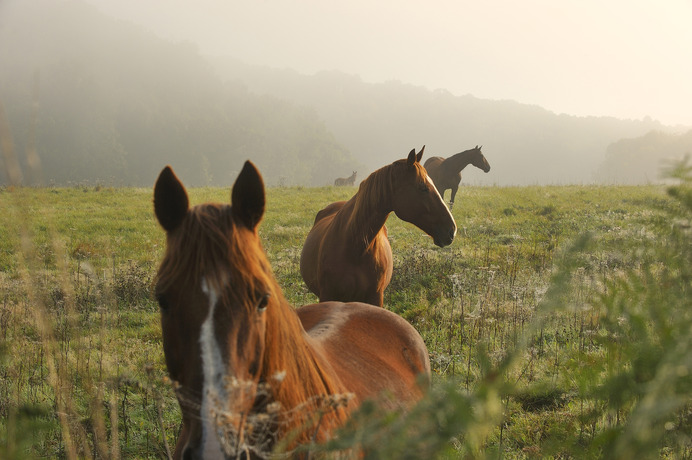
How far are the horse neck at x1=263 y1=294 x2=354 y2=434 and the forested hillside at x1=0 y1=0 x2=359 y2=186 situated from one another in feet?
338

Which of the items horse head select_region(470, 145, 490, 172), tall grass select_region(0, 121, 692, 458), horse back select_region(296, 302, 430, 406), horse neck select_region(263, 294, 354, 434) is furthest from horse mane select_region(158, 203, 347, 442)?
horse head select_region(470, 145, 490, 172)

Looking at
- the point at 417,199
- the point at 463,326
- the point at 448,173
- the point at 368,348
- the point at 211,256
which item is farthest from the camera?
the point at 448,173

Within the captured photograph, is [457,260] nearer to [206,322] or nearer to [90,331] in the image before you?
[90,331]

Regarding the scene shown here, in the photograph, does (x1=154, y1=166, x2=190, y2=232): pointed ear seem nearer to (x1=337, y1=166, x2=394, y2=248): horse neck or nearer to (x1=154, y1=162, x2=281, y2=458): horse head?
(x1=154, y1=162, x2=281, y2=458): horse head

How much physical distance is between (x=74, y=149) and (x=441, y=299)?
132981mm

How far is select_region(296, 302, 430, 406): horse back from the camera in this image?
8.30ft

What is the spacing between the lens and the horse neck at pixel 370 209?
5406 millimetres

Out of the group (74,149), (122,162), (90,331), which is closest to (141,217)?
(90,331)

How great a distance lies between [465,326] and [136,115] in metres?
155

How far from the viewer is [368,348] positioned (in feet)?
9.68

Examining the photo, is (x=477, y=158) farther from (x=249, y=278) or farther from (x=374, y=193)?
(x=249, y=278)

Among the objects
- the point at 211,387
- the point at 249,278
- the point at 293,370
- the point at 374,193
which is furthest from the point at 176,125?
the point at 211,387

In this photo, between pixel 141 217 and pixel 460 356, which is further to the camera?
pixel 141 217

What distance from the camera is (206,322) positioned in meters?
1.46
